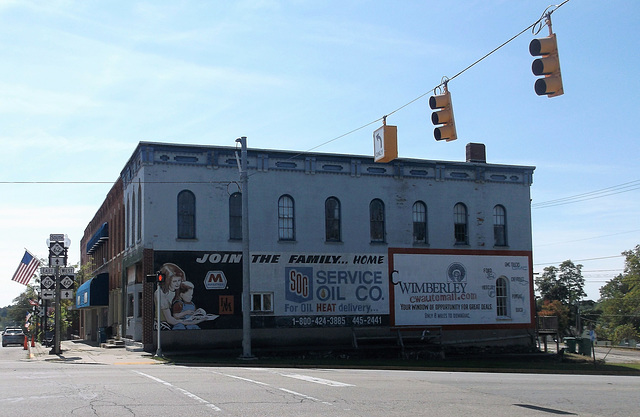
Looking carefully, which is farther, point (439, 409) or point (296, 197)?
point (296, 197)

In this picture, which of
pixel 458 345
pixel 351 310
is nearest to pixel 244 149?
Result: pixel 351 310

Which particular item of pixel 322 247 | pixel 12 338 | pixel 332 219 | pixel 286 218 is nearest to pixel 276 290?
pixel 322 247

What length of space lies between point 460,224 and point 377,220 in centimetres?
490

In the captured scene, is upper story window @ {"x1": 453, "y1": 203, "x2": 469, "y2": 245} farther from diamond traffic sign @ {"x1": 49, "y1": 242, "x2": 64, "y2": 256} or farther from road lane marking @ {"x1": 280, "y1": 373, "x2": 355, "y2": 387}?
→ road lane marking @ {"x1": 280, "y1": 373, "x2": 355, "y2": 387}

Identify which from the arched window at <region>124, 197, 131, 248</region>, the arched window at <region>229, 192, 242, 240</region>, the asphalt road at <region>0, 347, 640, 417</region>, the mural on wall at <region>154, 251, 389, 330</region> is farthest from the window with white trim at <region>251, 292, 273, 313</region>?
the asphalt road at <region>0, 347, 640, 417</region>

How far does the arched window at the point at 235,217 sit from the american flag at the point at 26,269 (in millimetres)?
18782

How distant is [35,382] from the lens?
14.9m

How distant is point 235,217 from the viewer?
107ft

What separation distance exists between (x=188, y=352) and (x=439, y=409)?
65.7 feet

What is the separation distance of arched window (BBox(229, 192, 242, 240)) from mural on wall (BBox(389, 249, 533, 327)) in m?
7.98

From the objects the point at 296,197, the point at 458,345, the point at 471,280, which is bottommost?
the point at 458,345

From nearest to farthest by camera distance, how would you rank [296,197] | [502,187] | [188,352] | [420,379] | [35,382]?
[35,382]
[420,379]
[188,352]
[296,197]
[502,187]

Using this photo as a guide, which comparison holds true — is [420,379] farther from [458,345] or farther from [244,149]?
[458,345]

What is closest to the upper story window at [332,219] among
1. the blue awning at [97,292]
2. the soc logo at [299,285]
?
the soc logo at [299,285]
